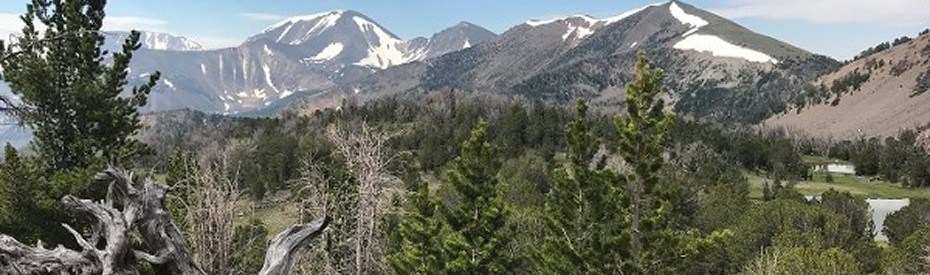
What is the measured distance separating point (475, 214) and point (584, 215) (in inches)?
197

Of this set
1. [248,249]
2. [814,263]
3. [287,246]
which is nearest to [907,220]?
[814,263]

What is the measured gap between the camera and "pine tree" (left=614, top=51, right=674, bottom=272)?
2212cm

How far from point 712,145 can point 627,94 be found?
127m

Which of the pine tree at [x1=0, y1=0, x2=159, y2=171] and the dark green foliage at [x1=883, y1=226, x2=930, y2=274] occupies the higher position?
the pine tree at [x1=0, y1=0, x2=159, y2=171]

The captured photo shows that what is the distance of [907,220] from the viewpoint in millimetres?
75875

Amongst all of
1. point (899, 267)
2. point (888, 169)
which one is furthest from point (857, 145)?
point (899, 267)

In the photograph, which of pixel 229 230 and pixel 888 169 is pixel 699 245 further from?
pixel 888 169

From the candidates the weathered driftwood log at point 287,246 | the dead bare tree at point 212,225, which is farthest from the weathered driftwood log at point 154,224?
the dead bare tree at point 212,225

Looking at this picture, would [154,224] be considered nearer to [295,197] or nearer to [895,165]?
[295,197]

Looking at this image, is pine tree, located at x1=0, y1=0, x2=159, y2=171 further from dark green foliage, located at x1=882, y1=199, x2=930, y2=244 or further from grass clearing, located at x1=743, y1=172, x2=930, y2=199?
grass clearing, located at x1=743, y1=172, x2=930, y2=199

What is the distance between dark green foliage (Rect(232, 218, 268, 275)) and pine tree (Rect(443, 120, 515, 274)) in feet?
22.7

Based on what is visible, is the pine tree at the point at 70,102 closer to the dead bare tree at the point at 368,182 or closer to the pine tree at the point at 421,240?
the dead bare tree at the point at 368,182

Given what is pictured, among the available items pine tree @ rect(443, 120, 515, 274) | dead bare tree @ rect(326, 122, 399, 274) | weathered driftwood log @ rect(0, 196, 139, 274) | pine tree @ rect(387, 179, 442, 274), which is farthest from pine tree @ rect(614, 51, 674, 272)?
weathered driftwood log @ rect(0, 196, 139, 274)

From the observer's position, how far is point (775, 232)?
220 ft
